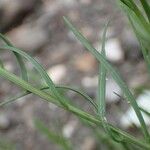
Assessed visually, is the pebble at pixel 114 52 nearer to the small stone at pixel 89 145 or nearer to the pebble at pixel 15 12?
the small stone at pixel 89 145

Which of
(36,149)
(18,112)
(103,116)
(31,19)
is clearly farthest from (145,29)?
(31,19)

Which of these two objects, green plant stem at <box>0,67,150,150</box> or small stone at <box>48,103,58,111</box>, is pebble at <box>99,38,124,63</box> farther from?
green plant stem at <box>0,67,150,150</box>

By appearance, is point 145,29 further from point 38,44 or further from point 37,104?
point 38,44

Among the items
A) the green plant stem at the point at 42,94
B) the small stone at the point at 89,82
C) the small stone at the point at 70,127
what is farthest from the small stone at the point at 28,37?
the green plant stem at the point at 42,94

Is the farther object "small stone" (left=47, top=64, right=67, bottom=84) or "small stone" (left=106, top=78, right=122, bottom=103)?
"small stone" (left=47, top=64, right=67, bottom=84)

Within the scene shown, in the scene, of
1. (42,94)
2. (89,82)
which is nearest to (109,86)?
(89,82)

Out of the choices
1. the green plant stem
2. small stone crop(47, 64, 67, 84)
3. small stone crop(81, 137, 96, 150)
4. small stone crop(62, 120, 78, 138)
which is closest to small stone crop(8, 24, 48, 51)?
small stone crop(47, 64, 67, 84)

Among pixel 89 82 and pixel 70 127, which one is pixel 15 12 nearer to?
pixel 89 82
